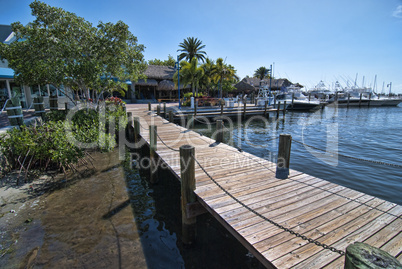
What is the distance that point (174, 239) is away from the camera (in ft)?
15.5

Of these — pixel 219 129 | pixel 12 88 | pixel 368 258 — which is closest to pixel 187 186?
pixel 368 258

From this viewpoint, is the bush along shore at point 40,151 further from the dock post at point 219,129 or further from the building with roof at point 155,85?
the building with roof at point 155,85

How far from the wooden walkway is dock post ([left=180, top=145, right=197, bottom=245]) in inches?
9.1

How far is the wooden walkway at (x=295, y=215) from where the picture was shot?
281 cm

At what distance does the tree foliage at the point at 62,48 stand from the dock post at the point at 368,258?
35.2 ft

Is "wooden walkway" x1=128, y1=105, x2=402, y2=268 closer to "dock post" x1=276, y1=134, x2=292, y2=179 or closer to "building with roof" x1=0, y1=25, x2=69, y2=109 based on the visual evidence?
"dock post" x1=276, y1=134, x2=292, y2=179

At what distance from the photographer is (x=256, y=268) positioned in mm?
3893

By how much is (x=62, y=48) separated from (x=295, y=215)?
11.1 metres

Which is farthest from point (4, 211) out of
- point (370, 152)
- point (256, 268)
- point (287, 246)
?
point (370, 152)

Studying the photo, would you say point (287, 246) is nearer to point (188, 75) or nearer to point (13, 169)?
point (13, 169)

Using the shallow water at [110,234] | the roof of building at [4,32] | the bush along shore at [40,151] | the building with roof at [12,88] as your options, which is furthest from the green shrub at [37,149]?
the roof of building at [4,32]

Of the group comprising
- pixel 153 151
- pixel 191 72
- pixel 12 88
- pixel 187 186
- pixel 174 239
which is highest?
pixel 191 72

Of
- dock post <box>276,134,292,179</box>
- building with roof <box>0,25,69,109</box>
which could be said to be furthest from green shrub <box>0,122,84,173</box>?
building with roof <box>0,25,69,109</box>

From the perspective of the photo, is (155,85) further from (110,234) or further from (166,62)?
(110,234)
